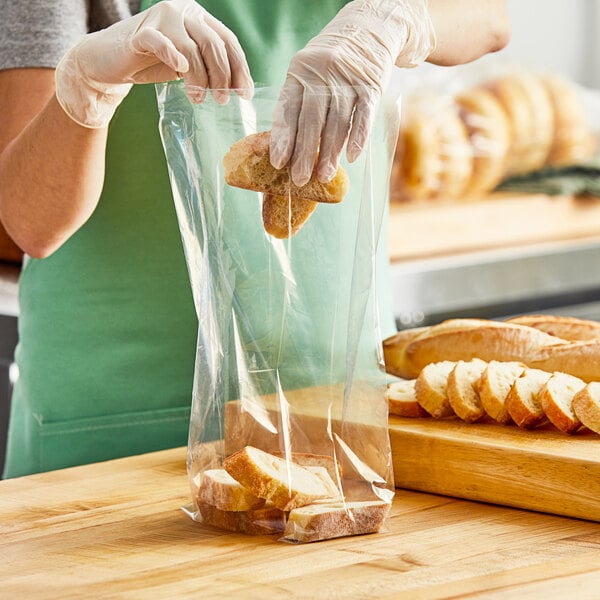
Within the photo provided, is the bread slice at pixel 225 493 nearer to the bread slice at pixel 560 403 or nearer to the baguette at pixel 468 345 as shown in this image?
the bread slice at pixel 560 403

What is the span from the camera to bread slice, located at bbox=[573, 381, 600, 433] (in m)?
1.23

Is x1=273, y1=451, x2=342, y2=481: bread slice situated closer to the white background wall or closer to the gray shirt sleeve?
the gray shirt sleeve

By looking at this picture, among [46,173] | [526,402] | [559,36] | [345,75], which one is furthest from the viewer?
[559,36]

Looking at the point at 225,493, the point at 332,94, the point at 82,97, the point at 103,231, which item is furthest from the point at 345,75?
the point at 103,231

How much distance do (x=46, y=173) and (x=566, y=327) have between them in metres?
0.76

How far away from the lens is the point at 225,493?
43.0 inches

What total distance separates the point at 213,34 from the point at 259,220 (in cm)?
24

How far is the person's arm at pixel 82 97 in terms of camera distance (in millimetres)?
1189

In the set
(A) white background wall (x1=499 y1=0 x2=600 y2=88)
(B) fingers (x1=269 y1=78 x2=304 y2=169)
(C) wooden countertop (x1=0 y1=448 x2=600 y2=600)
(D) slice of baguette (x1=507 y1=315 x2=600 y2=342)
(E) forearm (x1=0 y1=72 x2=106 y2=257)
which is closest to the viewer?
(C) wooden countertop (x1=0 y1=448 x2=600 y2=600)

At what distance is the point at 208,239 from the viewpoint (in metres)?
1.11

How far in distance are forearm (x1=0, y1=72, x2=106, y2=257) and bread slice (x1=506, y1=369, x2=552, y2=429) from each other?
0.62 meters

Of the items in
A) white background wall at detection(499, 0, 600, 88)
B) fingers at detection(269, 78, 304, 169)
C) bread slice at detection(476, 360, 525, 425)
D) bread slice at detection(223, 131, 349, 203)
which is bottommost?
A: bread slice at detection(476, 360, 525, 425)

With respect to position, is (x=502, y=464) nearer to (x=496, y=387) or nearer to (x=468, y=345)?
(x=496, y=387)

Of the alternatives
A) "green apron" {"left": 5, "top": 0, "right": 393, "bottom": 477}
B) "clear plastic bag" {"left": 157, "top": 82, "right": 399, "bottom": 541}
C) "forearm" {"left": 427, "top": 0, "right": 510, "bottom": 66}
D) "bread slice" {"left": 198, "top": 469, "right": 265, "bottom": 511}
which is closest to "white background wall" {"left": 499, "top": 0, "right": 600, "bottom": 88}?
"forearm" {"left": 427, "top": 0, "right": 510, "bottom": 66}
